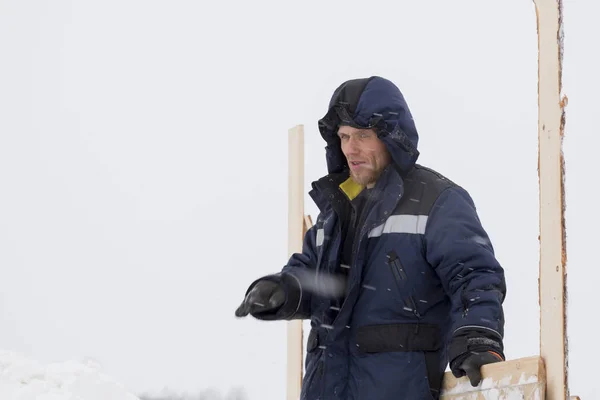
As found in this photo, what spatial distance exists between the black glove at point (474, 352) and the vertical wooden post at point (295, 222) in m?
2.32

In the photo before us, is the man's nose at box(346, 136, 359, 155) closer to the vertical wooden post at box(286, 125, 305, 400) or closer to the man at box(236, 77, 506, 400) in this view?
the man at box(236, 77, 506, 400)

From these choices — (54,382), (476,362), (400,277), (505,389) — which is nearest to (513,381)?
(505,389)

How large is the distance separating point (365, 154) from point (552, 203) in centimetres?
56

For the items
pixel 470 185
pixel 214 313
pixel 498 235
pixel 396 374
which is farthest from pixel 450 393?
pixel 214 313

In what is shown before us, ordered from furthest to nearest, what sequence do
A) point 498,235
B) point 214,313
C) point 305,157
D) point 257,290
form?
point 214,313 < point 305,157 < point 498,235 < point 257,290

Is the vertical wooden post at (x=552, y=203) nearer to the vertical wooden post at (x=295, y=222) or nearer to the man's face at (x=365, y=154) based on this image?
the man's face at (x=365, y=154)

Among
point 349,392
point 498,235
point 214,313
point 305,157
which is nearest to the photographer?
point 349,392

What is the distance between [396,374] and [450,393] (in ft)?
0.55

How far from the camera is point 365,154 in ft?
7.83

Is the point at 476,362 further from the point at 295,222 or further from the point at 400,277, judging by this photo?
the point at 295,222

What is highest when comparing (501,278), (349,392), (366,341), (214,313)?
(501,278)

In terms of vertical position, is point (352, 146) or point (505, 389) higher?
point (352, 146)

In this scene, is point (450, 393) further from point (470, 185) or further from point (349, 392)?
point (470, 185)

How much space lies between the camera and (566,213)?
2.07 meters
